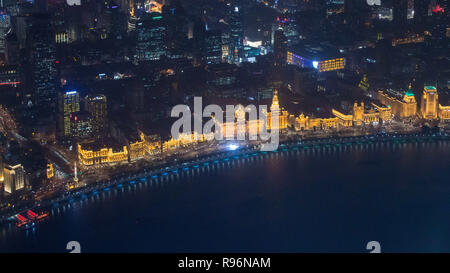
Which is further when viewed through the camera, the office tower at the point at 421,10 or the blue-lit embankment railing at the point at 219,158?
the office tower at the point at 421,10

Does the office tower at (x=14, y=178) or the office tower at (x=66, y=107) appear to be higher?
the office tower at (x=66, y=107)

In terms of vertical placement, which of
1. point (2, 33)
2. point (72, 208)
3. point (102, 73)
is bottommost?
point (72, 208)

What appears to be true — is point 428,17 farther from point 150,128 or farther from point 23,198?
point 23,198

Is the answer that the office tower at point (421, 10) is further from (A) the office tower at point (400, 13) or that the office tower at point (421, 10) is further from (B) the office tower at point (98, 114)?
(B) the office tower at point (98, 114)

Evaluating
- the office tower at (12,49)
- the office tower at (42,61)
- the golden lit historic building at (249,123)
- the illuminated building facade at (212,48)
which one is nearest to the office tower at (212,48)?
the illuminated building facade at (212,48)

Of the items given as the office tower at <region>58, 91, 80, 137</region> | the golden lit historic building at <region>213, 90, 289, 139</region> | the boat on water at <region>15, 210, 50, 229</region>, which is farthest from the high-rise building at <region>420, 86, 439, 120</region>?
the boat on water at <region>15, 210, 50, 229</region>

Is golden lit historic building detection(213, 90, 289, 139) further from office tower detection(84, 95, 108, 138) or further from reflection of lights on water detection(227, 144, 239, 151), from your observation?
office tower detection(84, 95, 108, 138)
